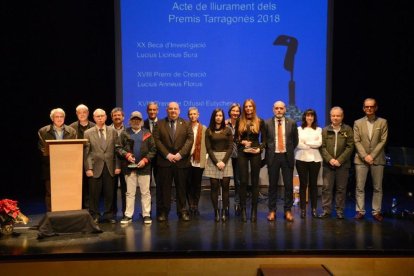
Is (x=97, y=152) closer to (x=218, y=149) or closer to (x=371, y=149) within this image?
(x=218, y=149)

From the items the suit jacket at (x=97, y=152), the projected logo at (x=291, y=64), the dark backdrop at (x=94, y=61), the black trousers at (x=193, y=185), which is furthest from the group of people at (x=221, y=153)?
the dark backdrop at (x=94, y=61)

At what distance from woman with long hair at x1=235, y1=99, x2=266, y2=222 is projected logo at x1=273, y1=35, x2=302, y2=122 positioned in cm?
211

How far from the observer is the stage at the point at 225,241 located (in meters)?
4.11

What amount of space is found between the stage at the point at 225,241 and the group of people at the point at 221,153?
0.83 feet

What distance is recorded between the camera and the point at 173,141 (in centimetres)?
534

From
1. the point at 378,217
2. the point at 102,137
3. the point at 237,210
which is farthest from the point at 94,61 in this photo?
the point at 378,217

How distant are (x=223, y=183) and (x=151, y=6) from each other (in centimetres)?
345

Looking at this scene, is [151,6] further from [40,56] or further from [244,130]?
[244,130]

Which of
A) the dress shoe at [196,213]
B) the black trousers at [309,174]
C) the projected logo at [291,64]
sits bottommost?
the dress shoe at [196,213]

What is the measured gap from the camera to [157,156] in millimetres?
5426

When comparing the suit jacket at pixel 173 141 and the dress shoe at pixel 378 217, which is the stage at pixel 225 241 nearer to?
the dress shoe at pixel 378 217

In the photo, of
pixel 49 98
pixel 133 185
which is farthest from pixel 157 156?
pixel 49 98

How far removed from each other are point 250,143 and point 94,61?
13.0ft

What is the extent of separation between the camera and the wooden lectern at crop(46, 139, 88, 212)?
4.90 meters
